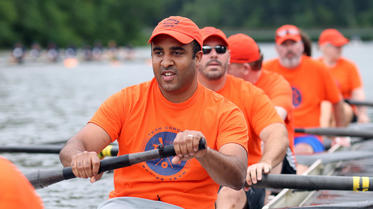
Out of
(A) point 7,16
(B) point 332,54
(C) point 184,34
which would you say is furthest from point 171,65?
(A) point 7,16

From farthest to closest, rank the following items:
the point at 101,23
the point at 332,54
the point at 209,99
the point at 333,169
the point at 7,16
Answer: the point at 101,23 < the point at 7,16 < the point at 332,54 < the point at 333,169 < the point at 209,99

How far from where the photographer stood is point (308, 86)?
761cm

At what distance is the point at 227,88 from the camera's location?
5090 millimetres

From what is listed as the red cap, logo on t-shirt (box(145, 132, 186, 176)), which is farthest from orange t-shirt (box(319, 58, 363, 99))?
logo on t-shirt (box(145, 132, 186, 176))

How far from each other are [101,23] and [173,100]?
73.3 meters

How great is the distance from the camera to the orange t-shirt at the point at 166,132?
12.0 feet

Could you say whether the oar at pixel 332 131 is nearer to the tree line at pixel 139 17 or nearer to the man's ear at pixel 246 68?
the man's ear at pixel 246 68

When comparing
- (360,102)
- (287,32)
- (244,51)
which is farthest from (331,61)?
(244,51)

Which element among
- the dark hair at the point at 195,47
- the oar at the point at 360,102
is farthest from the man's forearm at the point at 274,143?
the oar at the point at 360,102

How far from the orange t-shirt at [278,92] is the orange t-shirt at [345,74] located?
4.12 meters

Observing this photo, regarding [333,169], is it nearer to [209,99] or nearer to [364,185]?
[364,185]

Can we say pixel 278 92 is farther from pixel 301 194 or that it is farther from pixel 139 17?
pixel 139 17

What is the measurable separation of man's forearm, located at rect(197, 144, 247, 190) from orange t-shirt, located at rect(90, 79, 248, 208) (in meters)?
0.19

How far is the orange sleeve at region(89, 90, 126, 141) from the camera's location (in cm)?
372
